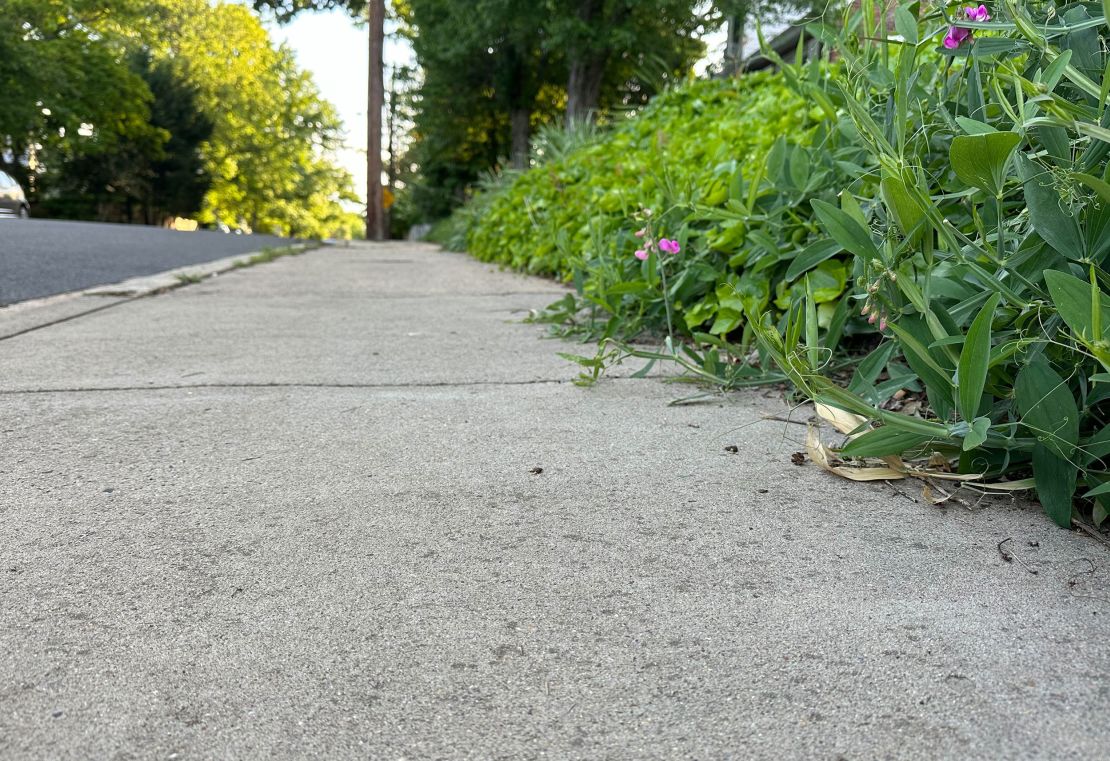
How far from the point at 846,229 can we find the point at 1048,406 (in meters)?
0.44

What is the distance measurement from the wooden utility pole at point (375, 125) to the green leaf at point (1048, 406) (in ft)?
61.5

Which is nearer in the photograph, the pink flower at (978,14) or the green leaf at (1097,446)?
the green leaf at (1097,446)

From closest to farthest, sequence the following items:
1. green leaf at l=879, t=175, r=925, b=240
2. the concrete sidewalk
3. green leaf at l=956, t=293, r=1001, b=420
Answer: the concrete sidewalk → green leaf at l=956, t=293, r=1001, b=420 → green leaf at l=879, t=175, r=925, b=240

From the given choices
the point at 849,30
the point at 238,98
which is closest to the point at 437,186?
the point at 238,98

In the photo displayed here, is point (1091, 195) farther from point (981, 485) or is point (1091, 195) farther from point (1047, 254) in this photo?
point (981, 485)

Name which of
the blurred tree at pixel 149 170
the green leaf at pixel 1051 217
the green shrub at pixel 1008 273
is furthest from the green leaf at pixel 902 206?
the blurred tree at pixel 149 170

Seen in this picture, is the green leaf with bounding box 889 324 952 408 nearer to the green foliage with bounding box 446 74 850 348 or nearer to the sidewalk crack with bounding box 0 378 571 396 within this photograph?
the green foliage with bounding box 446 74 850 348

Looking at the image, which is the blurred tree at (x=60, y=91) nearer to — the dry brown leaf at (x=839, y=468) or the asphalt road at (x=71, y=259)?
the asphalt road at (x=71, y=259)

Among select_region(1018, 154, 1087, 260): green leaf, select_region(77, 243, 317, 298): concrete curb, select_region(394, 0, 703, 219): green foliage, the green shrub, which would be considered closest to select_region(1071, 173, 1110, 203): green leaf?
the green shrub

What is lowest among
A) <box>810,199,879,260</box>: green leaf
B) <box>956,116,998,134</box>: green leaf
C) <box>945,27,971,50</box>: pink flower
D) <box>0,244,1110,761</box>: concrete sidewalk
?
<box>0,244,1110,761</box>: concrete sidewalk

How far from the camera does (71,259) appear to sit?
21.6 ft

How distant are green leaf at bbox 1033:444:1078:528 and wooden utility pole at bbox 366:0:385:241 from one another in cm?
1871

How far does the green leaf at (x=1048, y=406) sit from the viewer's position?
1363 millimetres

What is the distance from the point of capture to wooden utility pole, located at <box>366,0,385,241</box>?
1891cm
